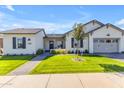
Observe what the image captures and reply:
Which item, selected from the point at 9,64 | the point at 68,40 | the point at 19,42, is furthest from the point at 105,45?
the point at 9,64

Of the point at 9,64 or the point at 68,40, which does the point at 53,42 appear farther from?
the point at 9,64

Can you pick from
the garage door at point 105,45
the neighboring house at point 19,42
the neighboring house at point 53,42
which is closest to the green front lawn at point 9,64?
the neighboring house at point 19,42

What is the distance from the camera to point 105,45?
109ft

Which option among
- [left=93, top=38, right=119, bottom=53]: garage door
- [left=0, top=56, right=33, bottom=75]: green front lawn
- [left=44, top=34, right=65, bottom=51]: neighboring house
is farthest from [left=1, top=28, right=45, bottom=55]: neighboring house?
[left=93, top=38, right=119, bottom=53]: garage door

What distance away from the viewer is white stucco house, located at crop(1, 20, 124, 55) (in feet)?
96.0

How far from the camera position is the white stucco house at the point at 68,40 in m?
29.2

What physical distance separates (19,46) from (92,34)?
9556 mm

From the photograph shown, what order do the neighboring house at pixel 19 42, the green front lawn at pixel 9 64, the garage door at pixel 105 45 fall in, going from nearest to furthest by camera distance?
the green front lawn at pixel 9 64 → the neighboring house at pixel 19 42 → the garage door at pixel 105 45

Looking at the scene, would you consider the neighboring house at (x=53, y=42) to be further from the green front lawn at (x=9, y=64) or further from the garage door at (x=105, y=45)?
the green front lawn at (x=9, y=64)

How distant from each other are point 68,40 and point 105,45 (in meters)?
5.01

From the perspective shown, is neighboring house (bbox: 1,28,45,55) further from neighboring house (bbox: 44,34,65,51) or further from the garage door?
the garage door

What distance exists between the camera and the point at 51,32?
3909 centimetres
